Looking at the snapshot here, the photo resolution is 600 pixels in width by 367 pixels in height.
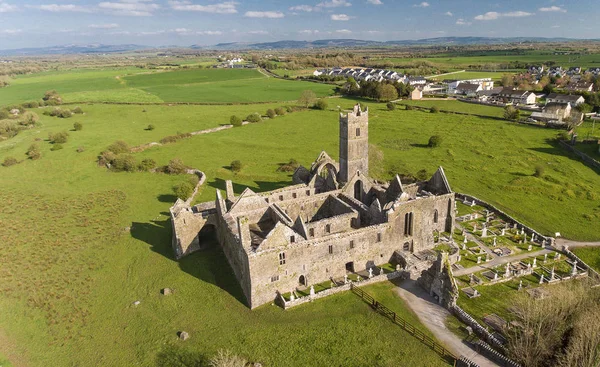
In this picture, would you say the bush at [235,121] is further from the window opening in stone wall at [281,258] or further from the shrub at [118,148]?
the window opening in stone wall at [281,258]

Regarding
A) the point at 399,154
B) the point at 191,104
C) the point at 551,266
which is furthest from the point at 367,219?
the point at 191,104

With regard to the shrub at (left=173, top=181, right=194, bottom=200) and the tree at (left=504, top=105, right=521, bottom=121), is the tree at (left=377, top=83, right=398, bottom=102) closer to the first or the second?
A: the tree at (left=504, top=105, right=521, bottom=121)

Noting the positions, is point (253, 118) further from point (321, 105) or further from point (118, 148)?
point (118, 148)

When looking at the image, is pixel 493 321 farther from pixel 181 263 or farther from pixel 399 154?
pixel 399 154

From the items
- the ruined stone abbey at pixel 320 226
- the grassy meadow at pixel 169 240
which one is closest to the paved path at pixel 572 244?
the grassy meadow at pixel 169 240

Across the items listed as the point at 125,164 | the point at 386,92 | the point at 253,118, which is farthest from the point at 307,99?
the point at 125,164

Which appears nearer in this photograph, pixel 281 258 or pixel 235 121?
pixel 281 258
